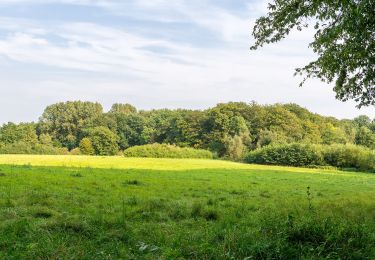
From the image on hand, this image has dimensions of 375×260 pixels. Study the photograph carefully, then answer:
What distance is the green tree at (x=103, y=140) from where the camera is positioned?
316ft

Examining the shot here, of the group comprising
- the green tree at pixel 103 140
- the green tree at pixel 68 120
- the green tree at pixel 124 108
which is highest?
the green tree at pixel 124 108

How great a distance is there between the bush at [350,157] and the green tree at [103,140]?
54.3 m

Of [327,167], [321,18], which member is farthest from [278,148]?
[321,18]

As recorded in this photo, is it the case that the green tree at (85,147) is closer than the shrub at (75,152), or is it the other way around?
the shrub at (75,152)

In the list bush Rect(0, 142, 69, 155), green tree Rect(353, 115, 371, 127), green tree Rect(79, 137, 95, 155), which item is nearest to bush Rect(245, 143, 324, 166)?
green tree Rect(79, 137, 95, 155)

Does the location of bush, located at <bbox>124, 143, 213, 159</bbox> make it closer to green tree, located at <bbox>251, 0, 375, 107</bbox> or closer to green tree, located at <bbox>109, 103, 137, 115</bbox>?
green tree, located at <bbox>109, 103, 137, 115</bbox>

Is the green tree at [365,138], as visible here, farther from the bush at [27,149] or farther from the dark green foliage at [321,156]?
the bush at [27,149]

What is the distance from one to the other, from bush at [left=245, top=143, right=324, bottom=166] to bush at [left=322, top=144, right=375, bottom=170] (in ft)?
5.63

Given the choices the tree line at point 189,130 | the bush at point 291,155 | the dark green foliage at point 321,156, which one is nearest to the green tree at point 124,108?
the tree line at point 189,130

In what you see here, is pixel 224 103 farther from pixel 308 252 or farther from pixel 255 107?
pixel 308 252

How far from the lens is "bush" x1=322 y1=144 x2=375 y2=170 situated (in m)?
62.4

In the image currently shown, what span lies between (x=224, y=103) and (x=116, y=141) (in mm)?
30811

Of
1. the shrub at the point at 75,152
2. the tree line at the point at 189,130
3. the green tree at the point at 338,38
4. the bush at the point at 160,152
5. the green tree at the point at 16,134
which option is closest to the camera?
the green tree at the point at 338,38

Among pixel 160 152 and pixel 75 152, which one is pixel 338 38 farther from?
pixel 75 152
